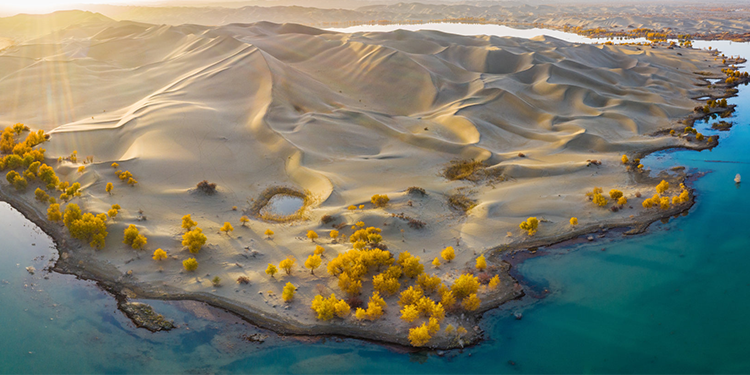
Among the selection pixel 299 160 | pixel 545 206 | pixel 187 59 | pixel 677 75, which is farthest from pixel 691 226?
pixel 187 59

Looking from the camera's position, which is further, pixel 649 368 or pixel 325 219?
pixel 325 219

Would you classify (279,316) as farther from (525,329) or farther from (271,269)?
(525,329)

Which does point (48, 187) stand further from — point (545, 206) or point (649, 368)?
point (649, 368)

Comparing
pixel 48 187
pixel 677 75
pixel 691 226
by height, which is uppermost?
pixel 677 75

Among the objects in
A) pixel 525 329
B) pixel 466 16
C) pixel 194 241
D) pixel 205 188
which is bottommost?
pixel 525 329

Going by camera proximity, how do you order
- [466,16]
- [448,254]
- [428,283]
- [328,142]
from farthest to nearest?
[466,16], [328,142], [448,254], [428,283]

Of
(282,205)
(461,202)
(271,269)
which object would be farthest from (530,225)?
(282,205)

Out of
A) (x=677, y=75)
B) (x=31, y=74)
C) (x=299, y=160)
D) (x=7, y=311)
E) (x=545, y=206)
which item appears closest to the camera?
(x=7, y=311)

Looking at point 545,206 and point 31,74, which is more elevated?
point 31,74
